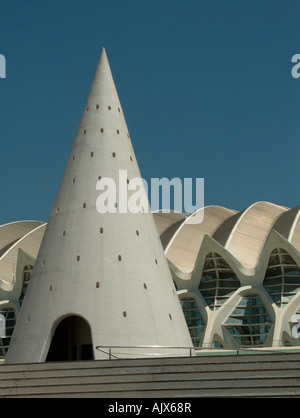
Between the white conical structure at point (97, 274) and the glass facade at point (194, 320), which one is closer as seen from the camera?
the white conical structure at point (97, 274)

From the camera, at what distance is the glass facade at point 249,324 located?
121 ft

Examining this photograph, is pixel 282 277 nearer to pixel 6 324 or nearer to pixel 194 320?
pixel 194 320

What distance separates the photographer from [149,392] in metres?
17.1

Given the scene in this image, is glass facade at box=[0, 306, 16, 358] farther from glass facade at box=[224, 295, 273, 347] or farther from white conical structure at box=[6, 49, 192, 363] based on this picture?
white conical structure at box=[6, 49, 192, 363]

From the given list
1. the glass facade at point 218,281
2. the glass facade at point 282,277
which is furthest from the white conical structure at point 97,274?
the glass facade at point 218,281

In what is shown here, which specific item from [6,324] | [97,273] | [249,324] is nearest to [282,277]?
[249,324]

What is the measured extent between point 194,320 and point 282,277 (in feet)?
18.7

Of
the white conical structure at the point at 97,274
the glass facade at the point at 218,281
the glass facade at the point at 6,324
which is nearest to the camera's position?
the white conical structure at the point at 97,274

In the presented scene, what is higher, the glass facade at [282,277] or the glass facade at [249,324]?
the glass facade at [282,277]

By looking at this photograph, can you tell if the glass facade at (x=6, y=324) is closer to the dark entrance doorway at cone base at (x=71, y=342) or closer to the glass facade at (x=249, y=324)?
the glass facade at (x=249, y=324)

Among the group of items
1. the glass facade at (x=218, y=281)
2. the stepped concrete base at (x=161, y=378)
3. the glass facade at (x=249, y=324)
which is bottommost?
the stepped concrete base at (x=161, y=378)

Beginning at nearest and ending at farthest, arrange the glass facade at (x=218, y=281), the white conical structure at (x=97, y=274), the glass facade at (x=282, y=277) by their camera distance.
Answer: the white conical structure at (x=97, y=274)
the glass facade at (x=282, y=277)
the glass facade at (x=218, y=281)

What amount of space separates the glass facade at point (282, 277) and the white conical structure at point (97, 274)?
14282 mm

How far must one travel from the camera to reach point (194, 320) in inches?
1540
